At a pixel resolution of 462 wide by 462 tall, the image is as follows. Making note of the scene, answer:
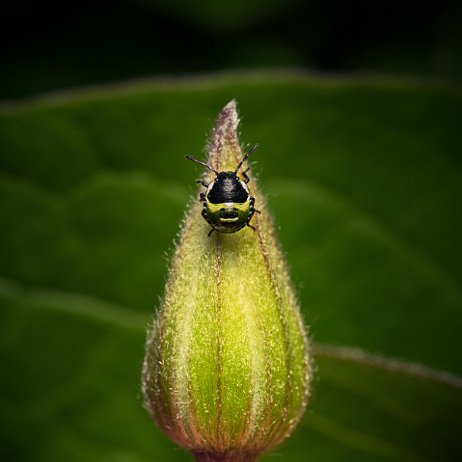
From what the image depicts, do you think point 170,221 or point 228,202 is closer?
point 228,202

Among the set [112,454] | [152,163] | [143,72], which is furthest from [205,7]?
[112,454]

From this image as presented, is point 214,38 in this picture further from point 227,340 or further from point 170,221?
point 227,340

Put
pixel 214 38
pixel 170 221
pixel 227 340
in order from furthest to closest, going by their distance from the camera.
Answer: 1. pixel 214 38
2. pixel 170 221
3. pixel 227 340

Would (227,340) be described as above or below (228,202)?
below

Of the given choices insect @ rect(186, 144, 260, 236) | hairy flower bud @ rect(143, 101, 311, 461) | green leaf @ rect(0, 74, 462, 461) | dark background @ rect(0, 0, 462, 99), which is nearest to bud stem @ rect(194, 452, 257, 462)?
hairy flower bud @ rect(143, 101, 311, 461)

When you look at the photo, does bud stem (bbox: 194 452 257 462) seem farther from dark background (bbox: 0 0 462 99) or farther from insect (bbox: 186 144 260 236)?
dark background (bbox: 0 0 462 99)

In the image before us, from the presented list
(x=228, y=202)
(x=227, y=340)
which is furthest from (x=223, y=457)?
(x=228, y=202)

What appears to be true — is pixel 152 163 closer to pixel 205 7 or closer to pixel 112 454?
pixel 112 454
